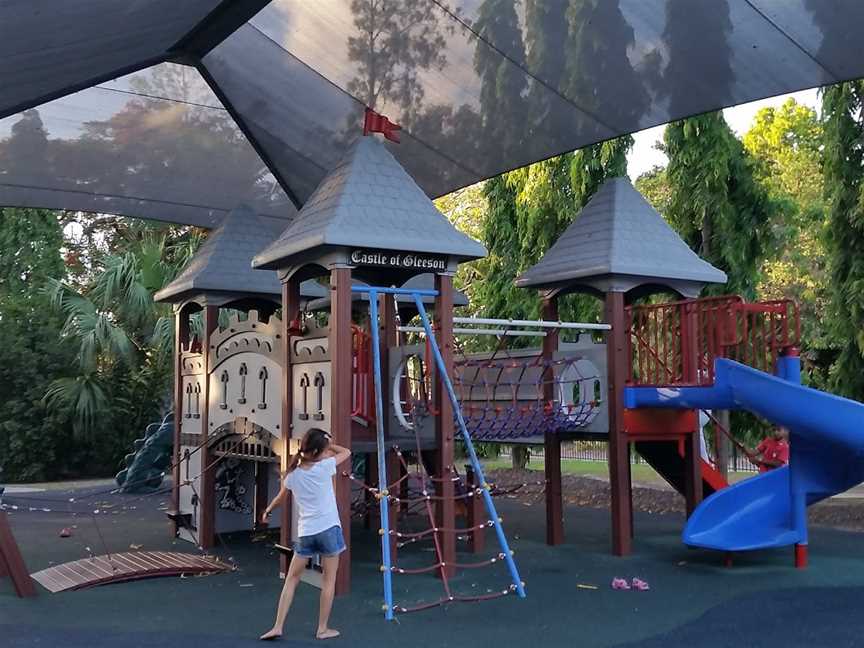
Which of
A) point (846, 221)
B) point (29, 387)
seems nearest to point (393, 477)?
point (846, 221)

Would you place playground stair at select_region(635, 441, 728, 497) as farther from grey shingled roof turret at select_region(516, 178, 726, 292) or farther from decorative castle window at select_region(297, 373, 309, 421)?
decorative castle window at select_region(297, 373, 309, 421)

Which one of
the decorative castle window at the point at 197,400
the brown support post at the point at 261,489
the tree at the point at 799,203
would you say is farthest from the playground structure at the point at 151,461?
the tree at the point at 799,203

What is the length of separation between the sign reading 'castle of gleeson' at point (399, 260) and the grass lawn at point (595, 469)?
1237 centimetres

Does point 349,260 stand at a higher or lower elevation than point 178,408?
higher

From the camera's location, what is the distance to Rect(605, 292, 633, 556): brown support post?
10648 mm

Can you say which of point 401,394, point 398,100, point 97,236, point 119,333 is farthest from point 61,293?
point 401,394

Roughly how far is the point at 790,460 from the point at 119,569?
741cm

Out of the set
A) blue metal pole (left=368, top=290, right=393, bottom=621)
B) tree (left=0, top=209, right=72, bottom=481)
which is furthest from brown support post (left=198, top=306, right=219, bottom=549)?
tree (left=0, top=209, right=72, bottom=481)

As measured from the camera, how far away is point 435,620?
7309 millimetres

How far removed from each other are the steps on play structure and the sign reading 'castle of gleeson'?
378 cm

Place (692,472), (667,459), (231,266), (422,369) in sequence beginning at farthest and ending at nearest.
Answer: (231,266) → (667,459) → (692,472) → (422,369)

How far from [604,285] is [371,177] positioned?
3493 millimetres

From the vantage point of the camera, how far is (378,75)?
12.4 m

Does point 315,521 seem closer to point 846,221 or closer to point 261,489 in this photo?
point 261,489
